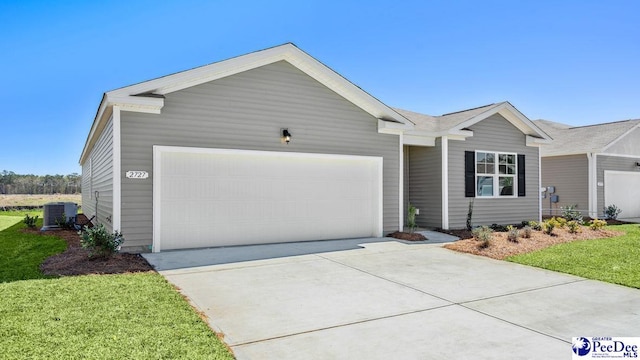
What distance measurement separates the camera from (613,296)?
5.45m

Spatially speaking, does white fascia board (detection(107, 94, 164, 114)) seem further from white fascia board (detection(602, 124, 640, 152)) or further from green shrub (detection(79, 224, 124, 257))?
white fascia board (detection(602, 124, 640, 152))

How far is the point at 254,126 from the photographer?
30.6 ft

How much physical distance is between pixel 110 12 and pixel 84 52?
19.7ft

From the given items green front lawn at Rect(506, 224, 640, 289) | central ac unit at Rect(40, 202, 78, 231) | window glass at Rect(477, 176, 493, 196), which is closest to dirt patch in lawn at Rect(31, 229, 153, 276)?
central ac unit at Rect(40, 202, 78, 231)

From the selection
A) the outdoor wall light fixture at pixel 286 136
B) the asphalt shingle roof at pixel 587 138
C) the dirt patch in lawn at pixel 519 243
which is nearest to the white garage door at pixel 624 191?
the asphalt shingle roof at pixel 587 138

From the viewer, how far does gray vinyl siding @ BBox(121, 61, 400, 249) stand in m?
8.09

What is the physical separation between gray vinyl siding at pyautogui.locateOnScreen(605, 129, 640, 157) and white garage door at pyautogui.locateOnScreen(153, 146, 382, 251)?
13.7 m

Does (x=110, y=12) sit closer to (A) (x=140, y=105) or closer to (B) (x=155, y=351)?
(A) (x=140, y=105)

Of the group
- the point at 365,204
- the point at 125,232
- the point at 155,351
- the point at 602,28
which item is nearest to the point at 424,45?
the point at 602,28

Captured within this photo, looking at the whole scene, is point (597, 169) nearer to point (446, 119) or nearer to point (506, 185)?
point (506, 185)

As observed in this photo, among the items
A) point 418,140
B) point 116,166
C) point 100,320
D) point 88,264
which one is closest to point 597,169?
point 418,140

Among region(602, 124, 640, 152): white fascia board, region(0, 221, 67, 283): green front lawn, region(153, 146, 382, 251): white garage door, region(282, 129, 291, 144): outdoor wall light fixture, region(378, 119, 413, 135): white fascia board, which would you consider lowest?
region(0, 221, 67, 283): green front lawn

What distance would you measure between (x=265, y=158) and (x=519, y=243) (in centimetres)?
662

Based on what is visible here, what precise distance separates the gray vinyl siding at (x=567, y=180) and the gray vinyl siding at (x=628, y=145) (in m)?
1.38
